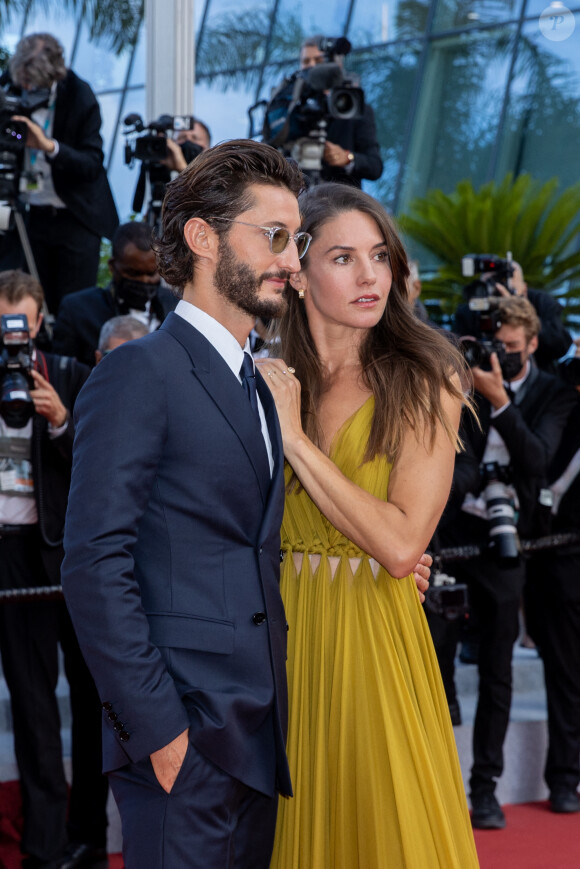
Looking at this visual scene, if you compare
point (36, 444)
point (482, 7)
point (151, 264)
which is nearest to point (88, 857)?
point (36, 444)

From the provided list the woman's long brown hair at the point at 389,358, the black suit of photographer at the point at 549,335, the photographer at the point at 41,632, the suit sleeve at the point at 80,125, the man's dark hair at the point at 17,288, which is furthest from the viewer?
the black suit of photographer at the point at 549,335

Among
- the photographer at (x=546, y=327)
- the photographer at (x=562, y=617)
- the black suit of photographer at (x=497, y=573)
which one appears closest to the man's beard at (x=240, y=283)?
the black suit of photographer at (x=497, y=573)

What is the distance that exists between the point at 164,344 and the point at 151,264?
2714mm

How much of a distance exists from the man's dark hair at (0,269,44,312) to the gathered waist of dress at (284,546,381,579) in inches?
72.4

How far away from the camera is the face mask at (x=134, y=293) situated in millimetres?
4520

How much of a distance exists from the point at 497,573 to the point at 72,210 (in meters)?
2.67

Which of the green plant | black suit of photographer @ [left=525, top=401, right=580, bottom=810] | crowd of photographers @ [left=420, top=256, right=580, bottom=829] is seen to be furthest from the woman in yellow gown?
the green plant

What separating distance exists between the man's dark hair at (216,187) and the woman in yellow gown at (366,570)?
37 centimetres

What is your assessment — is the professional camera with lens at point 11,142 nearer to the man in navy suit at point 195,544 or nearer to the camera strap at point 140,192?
the camera strap at point 140,192

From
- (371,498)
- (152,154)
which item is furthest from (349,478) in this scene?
(152,154)

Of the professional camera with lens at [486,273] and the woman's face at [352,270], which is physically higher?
the woman's face at [352,270]

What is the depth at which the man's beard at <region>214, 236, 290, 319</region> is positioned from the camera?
1.94 metres

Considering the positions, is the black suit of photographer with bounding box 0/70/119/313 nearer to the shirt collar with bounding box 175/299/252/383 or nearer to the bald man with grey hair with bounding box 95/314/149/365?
the bald man with grey hair with bounding box 95/314/149/365

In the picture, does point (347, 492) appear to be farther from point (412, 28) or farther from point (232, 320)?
point (412, 28)
